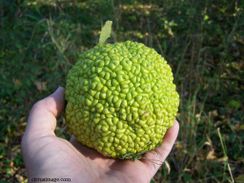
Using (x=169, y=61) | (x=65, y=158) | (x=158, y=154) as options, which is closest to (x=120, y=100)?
(x=65, y=158)

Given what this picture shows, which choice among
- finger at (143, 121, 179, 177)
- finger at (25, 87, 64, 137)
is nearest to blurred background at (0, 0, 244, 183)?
finger at (143, 121, 179, 177)

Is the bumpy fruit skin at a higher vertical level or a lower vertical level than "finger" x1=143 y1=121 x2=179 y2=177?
Result: higher

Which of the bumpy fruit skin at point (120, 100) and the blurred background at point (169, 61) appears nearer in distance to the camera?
the bumpy fruit skin at point (120, 100)

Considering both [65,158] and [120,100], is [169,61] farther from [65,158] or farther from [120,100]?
[65,158]

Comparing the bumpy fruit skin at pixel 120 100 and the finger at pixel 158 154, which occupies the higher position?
the bumpy fruit skin at pixel 120 100

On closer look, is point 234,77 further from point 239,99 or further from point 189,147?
point 189,147

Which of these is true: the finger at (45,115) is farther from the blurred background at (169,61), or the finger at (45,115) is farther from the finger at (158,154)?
the blurred background at (169,61)

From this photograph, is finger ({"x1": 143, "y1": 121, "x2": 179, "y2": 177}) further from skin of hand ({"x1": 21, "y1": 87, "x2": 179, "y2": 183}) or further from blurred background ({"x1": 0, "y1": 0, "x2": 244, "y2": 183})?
blurred background ({"x1": 0, "y1": 0, "x2": 244, "y2": 183})

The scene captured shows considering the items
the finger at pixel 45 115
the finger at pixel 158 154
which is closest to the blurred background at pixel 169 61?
the finger at pixel 158 154
